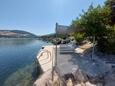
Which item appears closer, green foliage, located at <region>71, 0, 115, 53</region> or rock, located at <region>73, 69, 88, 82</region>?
rock, located at <region>73, 69, 88, 82</region>

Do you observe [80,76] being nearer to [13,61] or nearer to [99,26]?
[99,26]

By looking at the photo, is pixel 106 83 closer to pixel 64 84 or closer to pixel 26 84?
pixel 64 84

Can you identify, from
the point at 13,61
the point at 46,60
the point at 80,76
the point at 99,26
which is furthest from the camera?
the point at 13,61

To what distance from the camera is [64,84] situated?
7.97m

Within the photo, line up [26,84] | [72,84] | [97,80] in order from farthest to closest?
[26,84] < [97,80] < [72,84]

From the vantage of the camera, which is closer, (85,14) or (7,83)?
(7,83)

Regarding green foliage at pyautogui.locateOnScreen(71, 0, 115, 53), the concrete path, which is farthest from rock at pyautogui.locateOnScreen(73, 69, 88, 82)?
green foliage at pyautogui.locateOnScreen(71, 0, 115, 53)

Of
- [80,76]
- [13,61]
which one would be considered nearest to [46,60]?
[80,76]

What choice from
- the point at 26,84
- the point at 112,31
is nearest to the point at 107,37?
the point at 112,31

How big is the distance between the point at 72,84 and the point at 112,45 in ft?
24.3

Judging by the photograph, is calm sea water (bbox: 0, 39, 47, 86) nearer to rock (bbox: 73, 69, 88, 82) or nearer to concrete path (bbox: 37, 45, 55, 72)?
concrete path (bbox: 37, 45, 55, 72)

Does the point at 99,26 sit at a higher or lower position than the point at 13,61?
higher

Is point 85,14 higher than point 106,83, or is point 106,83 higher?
point 85,14

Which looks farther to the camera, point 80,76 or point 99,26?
point 99,26
